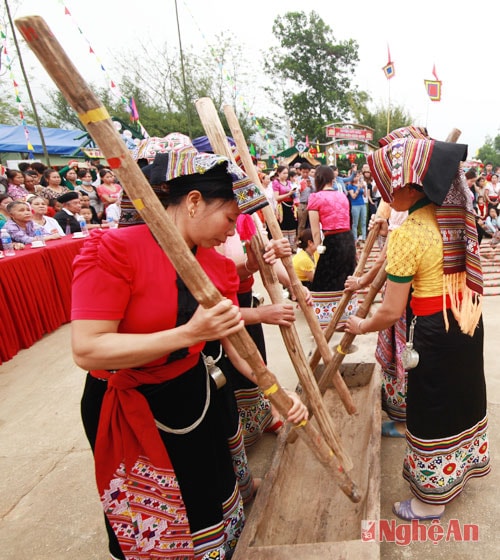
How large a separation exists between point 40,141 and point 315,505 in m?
16.0

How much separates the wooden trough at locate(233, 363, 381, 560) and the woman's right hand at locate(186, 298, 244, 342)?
34.2 inches

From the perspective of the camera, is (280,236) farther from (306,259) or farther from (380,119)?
(380,119)

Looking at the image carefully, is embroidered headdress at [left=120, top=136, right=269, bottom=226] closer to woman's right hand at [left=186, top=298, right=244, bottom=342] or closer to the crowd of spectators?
woman's right hand at [left=186, top=298, right=244, bottom=342]

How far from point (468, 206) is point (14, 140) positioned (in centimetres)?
1572

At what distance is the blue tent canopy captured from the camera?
12.9 m

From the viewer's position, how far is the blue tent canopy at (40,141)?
508 inches

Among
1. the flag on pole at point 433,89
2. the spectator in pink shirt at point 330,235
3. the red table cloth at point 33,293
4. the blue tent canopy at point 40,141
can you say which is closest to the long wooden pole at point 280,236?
the spectator in pink shirt at point 330,235

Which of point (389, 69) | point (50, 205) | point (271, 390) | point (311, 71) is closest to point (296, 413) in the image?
point (271, 390)

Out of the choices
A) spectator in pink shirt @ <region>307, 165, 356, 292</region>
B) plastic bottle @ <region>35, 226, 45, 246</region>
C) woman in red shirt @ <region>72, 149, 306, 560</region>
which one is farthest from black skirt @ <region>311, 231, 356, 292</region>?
plastic bottle @ <region>35, 226, 45, 246</region>

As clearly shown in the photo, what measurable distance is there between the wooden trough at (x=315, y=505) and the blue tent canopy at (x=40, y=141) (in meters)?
14.0

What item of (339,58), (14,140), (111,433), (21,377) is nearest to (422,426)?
(111,433)

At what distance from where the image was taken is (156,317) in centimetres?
114

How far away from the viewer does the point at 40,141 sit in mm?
14281

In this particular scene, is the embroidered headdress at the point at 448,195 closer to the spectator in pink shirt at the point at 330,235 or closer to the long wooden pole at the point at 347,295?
the long wooden pole at the point at 347,295
